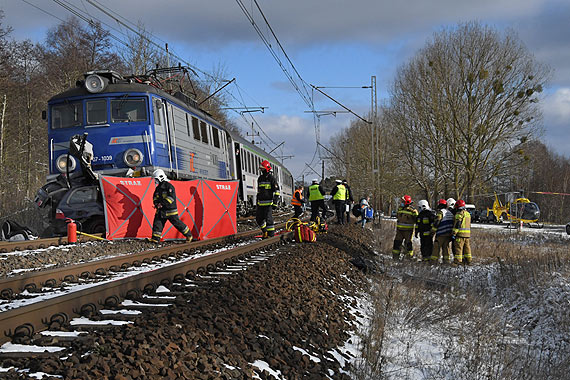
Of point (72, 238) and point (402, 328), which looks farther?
point (72, 238)

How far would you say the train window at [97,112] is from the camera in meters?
12.7

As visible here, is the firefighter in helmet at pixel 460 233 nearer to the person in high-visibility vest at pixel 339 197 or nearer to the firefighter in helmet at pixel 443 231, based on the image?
the firefighter in helmet at pixel 443 231

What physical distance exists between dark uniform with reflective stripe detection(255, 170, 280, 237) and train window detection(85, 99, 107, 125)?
4.55 m

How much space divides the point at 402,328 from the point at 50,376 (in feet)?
13.8

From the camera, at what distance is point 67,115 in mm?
12906

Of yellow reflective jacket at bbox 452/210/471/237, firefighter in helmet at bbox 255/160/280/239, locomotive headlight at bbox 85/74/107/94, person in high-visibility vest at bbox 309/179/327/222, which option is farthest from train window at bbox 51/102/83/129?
yellow reflective jacket at bbox 452/210/471/237

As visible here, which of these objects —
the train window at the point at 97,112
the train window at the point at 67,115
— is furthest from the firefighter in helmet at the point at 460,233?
the train window at the point at 67,115

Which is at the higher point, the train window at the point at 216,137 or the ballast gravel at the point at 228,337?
the train window at the point at 216,137

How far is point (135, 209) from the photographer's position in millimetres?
11789

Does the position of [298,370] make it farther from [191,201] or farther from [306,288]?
[191,201]

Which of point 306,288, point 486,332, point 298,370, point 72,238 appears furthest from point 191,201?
point 298,370

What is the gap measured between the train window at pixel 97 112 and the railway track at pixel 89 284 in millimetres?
5031

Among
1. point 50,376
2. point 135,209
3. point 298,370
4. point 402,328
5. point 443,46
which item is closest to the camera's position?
point 50,376

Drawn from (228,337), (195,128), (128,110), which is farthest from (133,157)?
(228,337)
